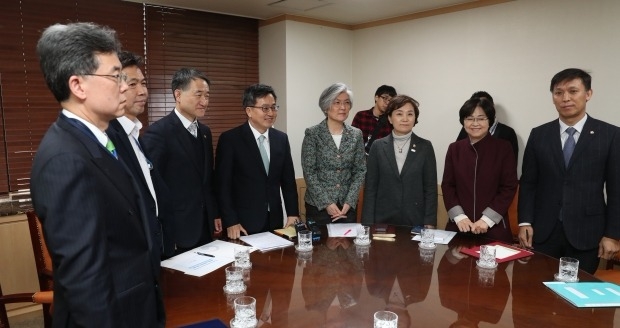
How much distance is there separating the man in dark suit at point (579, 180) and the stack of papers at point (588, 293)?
73cm

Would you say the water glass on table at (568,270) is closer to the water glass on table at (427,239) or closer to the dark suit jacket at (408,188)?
the water glass on table at (427,239)

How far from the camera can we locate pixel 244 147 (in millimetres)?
2592

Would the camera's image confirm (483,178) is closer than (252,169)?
Yes

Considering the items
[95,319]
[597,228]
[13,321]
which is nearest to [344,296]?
[95,319]

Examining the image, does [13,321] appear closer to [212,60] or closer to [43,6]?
[43,6]

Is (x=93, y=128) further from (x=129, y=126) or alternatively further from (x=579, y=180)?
(x=579, y=180)

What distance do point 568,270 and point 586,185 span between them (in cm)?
80

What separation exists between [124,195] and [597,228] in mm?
2379

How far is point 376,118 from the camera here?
14.0 feet

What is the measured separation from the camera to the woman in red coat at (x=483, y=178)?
2.42 metres

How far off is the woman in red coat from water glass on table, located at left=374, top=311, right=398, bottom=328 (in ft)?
4.20

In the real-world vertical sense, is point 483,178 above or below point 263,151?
below

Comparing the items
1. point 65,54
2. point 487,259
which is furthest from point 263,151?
point 65,54

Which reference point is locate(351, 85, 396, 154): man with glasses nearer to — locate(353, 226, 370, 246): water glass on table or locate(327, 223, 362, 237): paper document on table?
locate(327, 223, 362, 237): paper document on table
